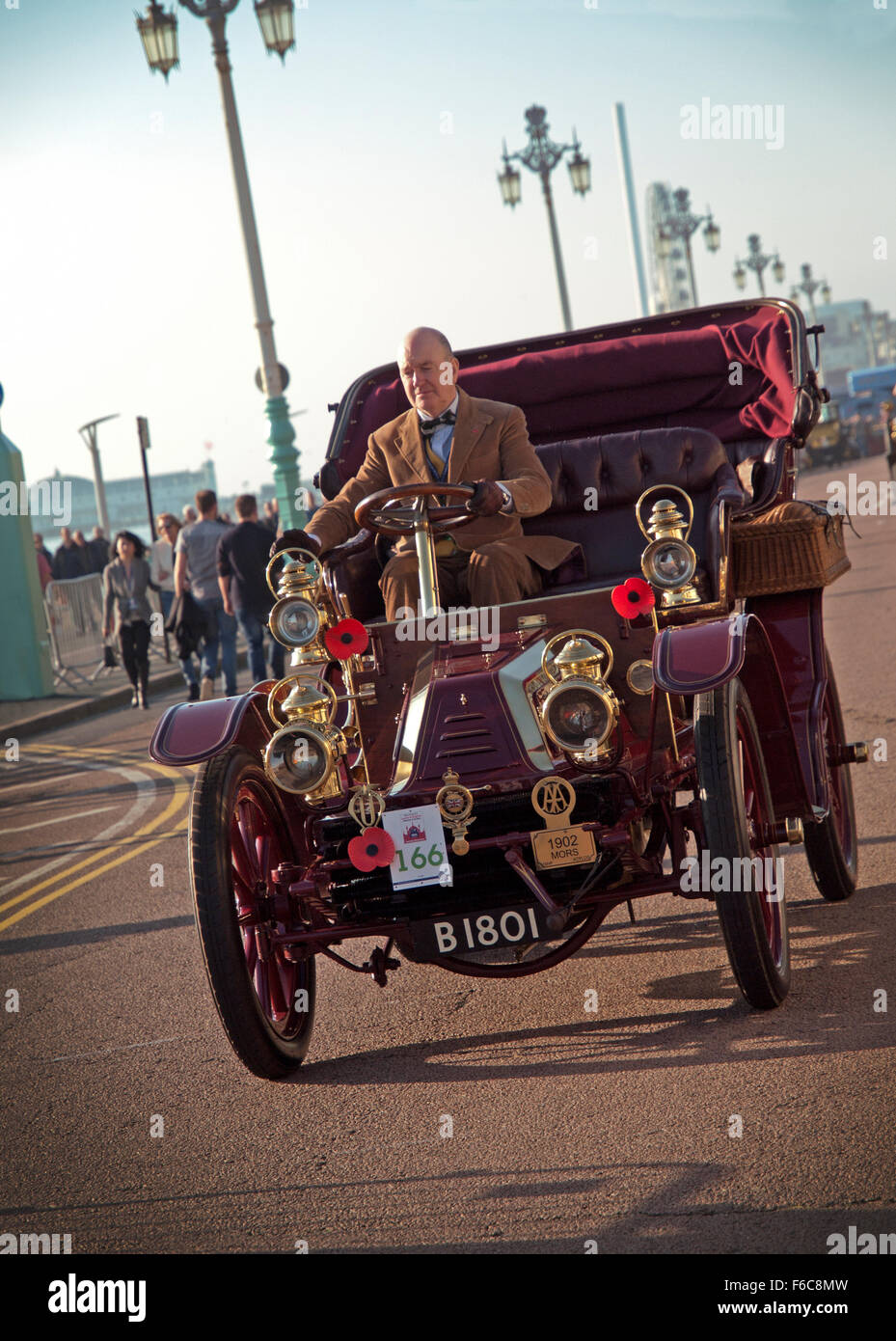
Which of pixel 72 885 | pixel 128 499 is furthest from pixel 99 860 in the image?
pixel 128 499

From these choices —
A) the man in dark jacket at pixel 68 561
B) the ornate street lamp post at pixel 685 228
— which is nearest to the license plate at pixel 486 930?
the man in dark jacket at pixel 68 561

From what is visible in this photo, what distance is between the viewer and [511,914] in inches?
172

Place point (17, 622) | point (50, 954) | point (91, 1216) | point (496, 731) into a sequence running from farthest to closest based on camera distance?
point (17, 622) < point (50, 954) < point (496, 731) < point (91, 1216)

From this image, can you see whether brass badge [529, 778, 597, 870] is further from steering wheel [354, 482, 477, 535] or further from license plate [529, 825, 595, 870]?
steering wheel [354, 482, 477, 535]

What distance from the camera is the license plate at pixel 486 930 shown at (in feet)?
14.3

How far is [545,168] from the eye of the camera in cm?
2709

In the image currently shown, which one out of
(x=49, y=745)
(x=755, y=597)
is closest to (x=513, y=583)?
(x=755, y=597)

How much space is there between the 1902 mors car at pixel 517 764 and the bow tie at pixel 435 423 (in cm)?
47

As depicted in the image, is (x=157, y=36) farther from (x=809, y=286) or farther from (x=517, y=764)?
(x=809, y=286)

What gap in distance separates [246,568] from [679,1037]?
32.1ft
